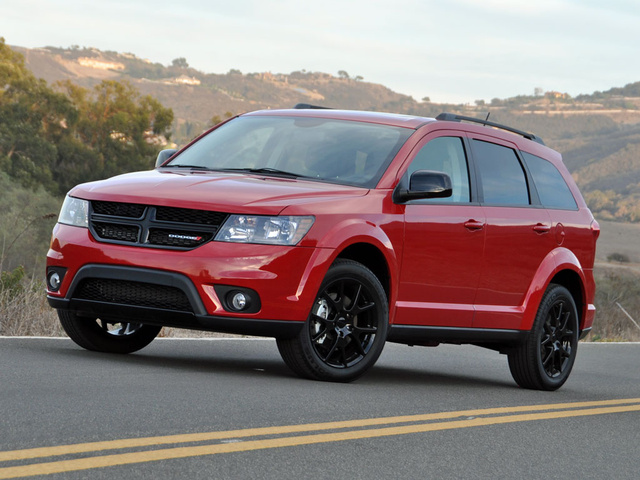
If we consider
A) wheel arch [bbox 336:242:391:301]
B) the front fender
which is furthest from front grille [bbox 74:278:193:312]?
wheel arch [bbox 336:242:391:301]

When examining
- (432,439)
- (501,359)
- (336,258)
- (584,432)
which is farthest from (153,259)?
(501,359)

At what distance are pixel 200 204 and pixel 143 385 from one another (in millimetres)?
A: 1241

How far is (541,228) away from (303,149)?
7.50 feet

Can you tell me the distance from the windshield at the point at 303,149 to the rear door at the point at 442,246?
0.95 ft

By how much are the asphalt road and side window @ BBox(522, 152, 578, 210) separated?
1742mm

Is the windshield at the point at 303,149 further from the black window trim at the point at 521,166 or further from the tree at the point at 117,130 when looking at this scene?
the tree at the point at 117,130

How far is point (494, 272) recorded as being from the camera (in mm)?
9258

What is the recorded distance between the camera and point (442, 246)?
870 centimetres

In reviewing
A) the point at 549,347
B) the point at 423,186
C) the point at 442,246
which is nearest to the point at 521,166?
the point at 549,347

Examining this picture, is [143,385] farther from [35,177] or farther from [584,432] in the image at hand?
[35,177]

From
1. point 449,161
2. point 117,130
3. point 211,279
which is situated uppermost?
point 449,161

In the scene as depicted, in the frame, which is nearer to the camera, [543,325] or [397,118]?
[397,118]

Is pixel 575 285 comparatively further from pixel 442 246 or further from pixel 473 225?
pixel 442 246

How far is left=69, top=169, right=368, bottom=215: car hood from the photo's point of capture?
294 inches
